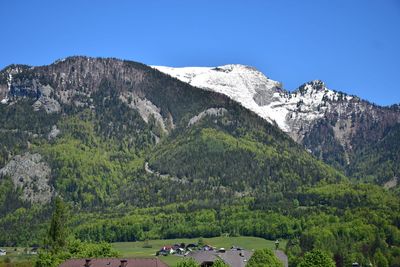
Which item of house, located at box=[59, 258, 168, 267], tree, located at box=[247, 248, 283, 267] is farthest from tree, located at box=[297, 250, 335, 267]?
house, located at box=[59, 258, 168, 267]

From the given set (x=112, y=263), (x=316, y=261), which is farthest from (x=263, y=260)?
(x=112, y=263)

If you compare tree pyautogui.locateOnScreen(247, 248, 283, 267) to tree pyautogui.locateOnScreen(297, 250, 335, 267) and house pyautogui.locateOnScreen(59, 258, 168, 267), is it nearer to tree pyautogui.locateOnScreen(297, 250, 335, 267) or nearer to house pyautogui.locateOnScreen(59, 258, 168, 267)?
tree pyautogui.locateOnScreen(297, 250, 335, 267)

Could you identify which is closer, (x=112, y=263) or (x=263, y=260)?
(x=112, y=263)

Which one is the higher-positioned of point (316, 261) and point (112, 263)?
point (316, 261)

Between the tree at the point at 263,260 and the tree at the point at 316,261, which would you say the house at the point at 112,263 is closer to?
the tree at the point at 263,260

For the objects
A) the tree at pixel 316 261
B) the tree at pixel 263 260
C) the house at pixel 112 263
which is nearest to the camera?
the house at pixel 112 263

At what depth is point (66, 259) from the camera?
183250 millimetres

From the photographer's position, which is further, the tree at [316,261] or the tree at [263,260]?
the tree at [263,260]

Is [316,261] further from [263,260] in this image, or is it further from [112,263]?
[112,263]

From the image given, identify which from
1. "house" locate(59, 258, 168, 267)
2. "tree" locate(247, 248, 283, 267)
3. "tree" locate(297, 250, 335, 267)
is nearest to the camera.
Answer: "house" locate(59, 258, 168, 267)

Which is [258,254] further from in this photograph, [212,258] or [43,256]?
[43,256]

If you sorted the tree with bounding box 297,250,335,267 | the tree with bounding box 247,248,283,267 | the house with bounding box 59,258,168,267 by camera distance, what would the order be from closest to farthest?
1. the house with bounding box 59,258,168,267
2. the tree with bounding box 297,250,335,267
3. the tree with bounding box 247,248,283,267

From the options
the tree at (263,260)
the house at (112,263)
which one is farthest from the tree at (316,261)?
the house at (112,263)

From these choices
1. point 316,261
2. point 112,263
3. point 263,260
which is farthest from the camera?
point 263,260
